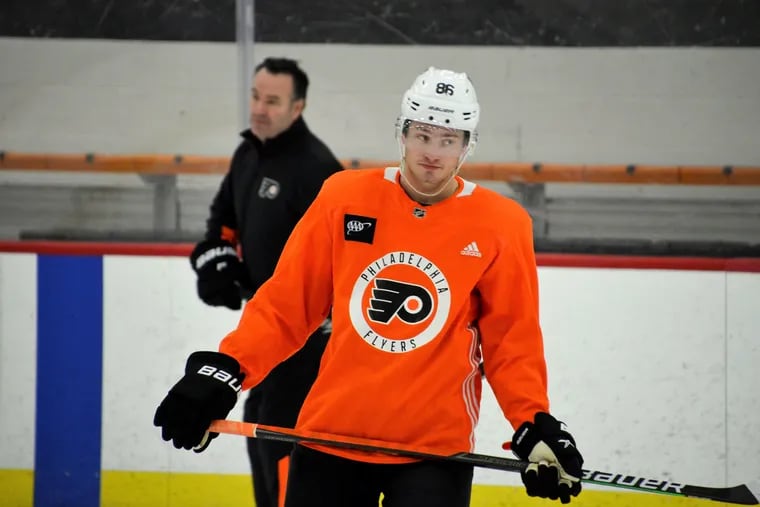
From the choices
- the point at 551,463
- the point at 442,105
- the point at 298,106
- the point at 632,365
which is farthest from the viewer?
the point at 632,365

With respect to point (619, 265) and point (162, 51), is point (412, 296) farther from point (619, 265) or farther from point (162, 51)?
point (162, 51)

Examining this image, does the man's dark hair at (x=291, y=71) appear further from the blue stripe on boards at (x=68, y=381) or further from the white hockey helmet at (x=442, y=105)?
the white hockey helmet at (x=442, y=105)

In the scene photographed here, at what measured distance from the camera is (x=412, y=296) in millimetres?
Answer: 1935

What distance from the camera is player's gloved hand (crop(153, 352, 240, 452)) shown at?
1893 millimetres

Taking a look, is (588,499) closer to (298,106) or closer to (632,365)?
(632,365)

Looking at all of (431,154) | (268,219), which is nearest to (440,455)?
(431,154)

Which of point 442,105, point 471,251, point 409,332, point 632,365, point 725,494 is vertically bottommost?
point 725,494

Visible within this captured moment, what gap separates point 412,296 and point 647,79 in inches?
72.5

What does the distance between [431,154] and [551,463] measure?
533 mm

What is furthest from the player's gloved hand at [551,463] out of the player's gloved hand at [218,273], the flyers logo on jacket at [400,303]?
the player's gloved hand at [218,273]

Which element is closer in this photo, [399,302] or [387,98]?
[399,302]

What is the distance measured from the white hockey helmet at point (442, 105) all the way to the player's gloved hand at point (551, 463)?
1.59 ft

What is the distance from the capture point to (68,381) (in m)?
3.62

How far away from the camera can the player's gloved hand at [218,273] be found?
2.99 m
